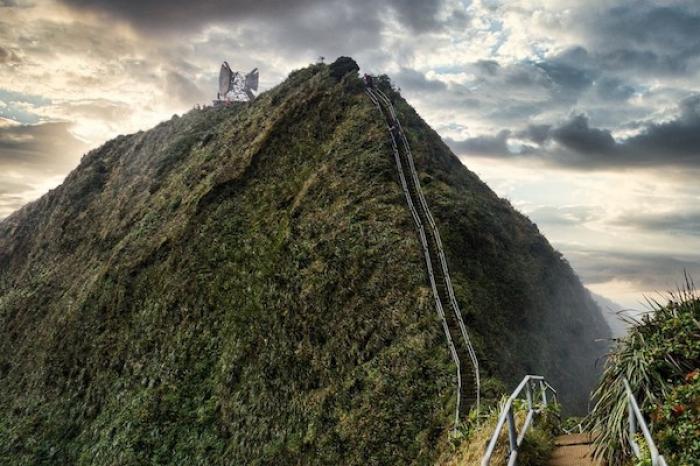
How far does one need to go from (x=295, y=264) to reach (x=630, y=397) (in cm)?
2128

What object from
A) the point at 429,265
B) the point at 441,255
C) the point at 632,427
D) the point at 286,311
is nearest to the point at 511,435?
the point at 632,427

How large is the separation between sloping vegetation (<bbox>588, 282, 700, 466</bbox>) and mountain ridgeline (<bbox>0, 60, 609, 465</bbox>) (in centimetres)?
927

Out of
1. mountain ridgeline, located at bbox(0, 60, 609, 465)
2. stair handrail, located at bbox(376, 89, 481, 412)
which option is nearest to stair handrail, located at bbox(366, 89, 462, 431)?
mountain ridgeline, located at bbox(0, 60, 609, 465)

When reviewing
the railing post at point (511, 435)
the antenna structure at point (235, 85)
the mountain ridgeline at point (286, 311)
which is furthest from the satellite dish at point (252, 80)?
the railing post at point (511, 435)

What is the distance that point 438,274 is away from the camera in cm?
2403

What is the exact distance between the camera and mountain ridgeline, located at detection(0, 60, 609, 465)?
2064 cm

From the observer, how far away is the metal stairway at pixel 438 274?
1847cm

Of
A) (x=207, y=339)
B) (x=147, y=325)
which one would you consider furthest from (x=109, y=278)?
(x=207, y=339)

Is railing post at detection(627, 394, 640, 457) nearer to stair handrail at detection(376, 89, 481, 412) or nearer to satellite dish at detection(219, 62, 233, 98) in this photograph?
stair handrail at detection(376, 89, 481, 412)

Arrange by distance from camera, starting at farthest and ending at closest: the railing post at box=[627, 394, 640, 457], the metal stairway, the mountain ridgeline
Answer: the mountain ridgeline < the metal stairway < the railing post at box=[627, 394, 640, 457]

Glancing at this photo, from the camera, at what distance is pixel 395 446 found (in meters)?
17.5

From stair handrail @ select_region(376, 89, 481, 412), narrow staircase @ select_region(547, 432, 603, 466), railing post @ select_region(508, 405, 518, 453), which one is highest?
stair handrail @ select_region(376, 89, 481, 412)

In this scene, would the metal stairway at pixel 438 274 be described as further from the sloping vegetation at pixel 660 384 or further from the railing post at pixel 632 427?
the railing post at pixel 632 427

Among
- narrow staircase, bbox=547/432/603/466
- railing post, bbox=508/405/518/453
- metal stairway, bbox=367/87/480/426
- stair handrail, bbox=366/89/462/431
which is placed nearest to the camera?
railing post, bbox=508/405/518/453
